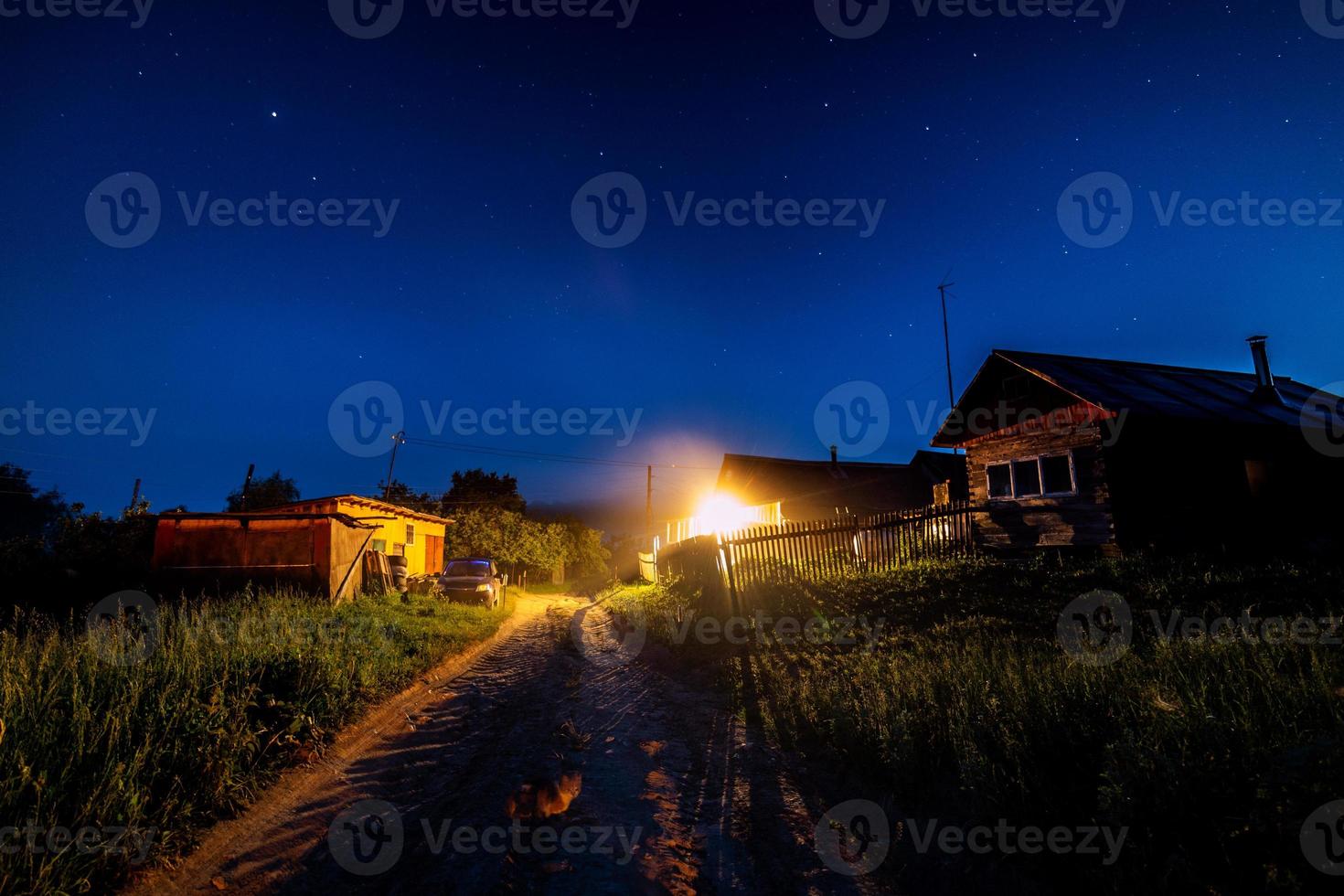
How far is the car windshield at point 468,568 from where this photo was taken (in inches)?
715

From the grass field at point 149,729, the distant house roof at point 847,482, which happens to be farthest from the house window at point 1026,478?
the grass field at point 149,729

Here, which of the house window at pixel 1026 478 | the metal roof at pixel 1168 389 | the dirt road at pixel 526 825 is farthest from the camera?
the house window at pixel 1026 478

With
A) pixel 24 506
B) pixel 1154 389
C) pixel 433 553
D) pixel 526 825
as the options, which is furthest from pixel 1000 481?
pixel 24 506

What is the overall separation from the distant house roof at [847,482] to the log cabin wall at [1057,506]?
456 inches

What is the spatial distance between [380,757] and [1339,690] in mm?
7079

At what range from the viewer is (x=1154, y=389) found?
1492 centimetres

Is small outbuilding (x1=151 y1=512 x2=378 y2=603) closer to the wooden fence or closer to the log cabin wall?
the wooden fence

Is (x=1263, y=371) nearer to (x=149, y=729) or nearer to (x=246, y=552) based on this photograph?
(x=149, y=729)

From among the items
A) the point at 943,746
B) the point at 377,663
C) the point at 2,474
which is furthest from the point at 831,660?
the point at 2,474

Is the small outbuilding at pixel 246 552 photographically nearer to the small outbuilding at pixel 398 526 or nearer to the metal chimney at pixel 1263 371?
the small outbuilding at pixel 398 526

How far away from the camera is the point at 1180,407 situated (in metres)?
13.4

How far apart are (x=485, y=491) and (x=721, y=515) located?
2398cm

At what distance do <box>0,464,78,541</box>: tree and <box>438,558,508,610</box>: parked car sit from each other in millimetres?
50913

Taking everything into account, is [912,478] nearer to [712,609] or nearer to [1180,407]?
[1180,407]
